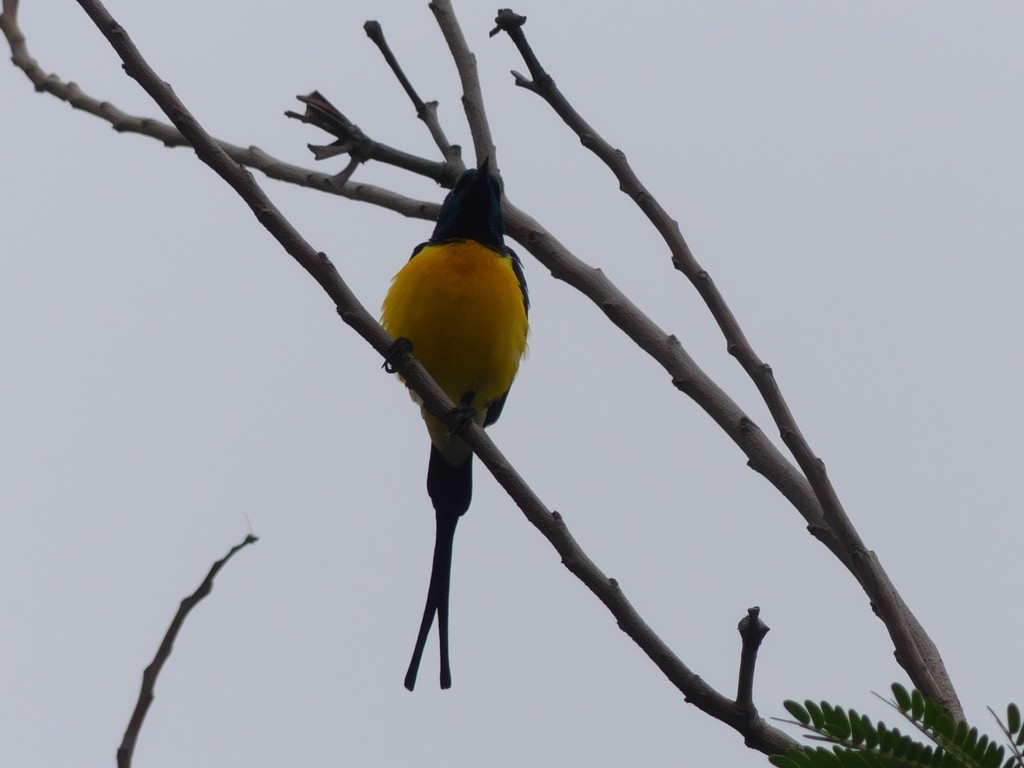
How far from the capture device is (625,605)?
2061 mm

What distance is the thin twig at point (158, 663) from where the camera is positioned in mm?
1332

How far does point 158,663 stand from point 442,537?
106 inches

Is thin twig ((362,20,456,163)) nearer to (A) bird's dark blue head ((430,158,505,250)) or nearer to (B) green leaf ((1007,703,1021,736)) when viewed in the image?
(A) bird's dark blue head ((430,158,505,250))

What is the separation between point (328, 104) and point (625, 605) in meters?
1.91

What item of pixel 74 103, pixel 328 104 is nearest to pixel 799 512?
pixel 328 104

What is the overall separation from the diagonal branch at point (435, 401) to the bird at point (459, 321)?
139cm

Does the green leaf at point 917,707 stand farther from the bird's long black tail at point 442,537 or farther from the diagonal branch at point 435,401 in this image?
the bird's long black tail at point 442,537

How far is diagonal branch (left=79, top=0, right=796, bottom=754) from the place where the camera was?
1.94 m

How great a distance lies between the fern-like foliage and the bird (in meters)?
2.49

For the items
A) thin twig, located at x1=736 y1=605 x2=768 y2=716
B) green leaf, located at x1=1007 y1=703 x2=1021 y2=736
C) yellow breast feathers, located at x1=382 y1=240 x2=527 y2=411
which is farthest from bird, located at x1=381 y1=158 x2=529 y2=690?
green leaf, located at x1=1007 y1=703 x2=1021 y2=736

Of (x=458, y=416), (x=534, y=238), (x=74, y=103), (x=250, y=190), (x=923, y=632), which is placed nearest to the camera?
(x=923, y=632)

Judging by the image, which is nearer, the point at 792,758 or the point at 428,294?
the point at 792,758

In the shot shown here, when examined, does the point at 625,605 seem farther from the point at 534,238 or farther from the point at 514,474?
the point at 534,238

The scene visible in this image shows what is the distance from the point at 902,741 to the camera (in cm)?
153
